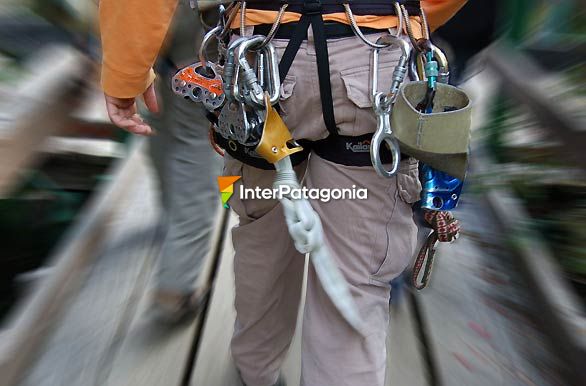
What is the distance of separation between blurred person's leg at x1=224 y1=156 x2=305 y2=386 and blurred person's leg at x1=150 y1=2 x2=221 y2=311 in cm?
46

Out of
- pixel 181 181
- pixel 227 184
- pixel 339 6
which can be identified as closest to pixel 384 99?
pixel 339 6

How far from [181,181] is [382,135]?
998 mm

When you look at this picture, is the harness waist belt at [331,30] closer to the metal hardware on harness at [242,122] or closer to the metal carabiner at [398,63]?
the metal carabiner at [398,63]

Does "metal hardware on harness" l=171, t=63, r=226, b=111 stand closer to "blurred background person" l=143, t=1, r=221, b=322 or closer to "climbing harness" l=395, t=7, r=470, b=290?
"climbing harness" l=395, t=7, r=470, b=290

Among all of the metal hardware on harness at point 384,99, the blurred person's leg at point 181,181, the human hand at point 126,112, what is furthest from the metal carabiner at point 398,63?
the blurred person's leg at point 181,181

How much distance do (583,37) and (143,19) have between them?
1.27 metres

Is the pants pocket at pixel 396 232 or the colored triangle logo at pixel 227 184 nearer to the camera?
the pants pocket at pixel 396 232

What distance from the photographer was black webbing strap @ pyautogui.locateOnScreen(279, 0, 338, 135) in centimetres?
90

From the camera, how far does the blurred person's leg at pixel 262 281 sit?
1.17m

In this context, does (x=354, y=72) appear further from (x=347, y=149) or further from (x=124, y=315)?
(x=124, y=315)

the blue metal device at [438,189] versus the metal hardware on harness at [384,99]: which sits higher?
the metal hardware on harness at [384,99]

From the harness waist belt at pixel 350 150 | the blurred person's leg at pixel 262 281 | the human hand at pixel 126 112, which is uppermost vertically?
the human hand at pixel 126 112

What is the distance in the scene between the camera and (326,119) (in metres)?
0.94

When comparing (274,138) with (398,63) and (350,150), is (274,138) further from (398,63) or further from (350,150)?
(398,63)
